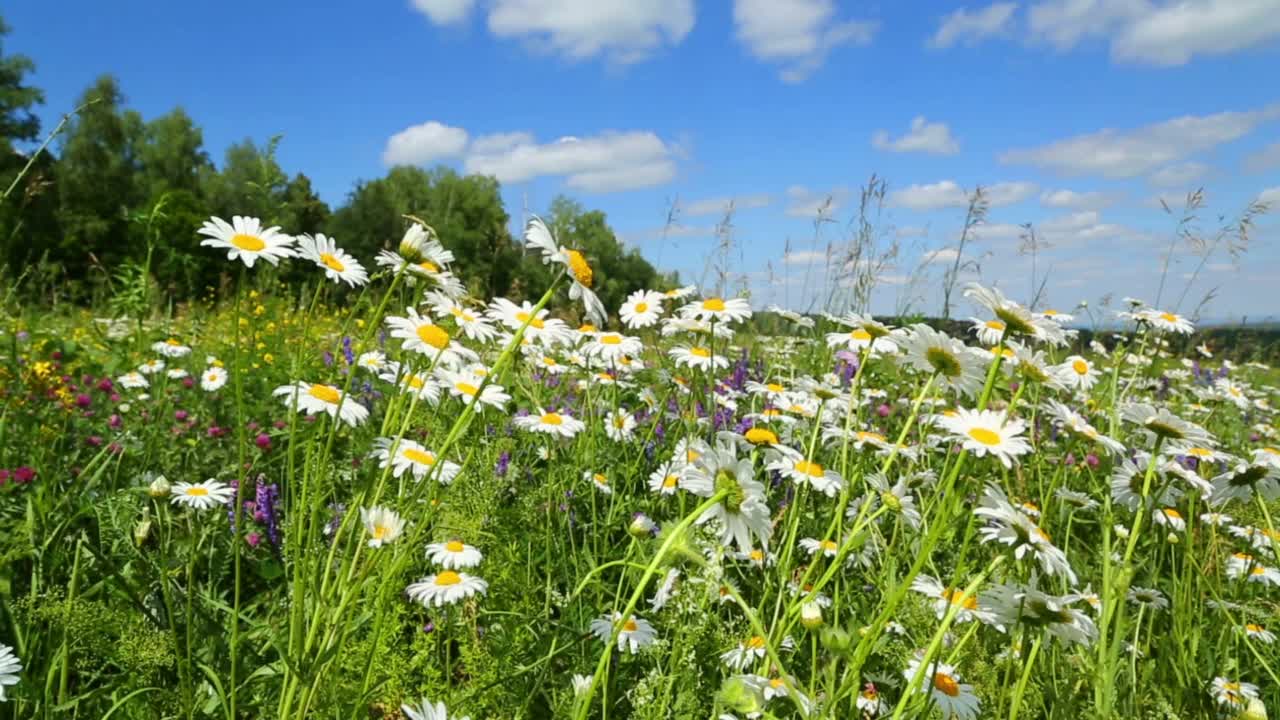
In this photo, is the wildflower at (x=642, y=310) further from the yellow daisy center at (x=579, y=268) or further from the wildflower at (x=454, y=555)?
the yellow daisy center at (x=579, y=268)

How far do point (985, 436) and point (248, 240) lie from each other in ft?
4.15

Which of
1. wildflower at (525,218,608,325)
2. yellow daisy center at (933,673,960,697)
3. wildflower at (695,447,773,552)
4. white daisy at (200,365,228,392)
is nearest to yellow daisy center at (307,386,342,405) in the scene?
wildflower at (525,218,608,325)

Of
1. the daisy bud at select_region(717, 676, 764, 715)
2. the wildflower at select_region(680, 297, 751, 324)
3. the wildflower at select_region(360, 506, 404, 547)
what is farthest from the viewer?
the wildflower at select_region(680, 297, 751, 324)

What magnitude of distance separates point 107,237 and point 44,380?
33147 mm

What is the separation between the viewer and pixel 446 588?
62.9 inches

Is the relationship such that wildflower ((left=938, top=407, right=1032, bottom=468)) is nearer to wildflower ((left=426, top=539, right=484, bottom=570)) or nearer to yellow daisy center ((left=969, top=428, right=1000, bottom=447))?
yellow daisy center ((left=969, top=428, right=1000, bottom=447))

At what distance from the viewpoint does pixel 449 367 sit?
1.72 m

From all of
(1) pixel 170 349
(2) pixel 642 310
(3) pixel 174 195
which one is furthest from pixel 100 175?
(2) pixel 642 310

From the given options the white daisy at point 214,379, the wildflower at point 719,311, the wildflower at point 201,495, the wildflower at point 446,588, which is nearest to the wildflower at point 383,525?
the wildflower at point 446,588

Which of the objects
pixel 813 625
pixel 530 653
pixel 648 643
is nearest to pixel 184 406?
pixel 530 653

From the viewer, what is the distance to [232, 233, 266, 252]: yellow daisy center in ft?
4.13

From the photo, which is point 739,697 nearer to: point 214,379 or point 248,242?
point 248,242

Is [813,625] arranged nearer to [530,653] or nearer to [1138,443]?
[530,653]

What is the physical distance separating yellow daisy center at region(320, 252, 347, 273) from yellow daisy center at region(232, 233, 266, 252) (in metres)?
0.10
